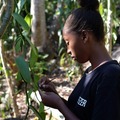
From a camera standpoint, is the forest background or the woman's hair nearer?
the woman's hair

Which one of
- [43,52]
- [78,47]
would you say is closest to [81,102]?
[78,47]

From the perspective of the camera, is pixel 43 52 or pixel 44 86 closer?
pixel 44 86

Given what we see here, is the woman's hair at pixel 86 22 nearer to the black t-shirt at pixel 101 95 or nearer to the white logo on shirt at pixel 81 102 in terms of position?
the black t-shirt at pixel 101 95

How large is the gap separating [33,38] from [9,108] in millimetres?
1197

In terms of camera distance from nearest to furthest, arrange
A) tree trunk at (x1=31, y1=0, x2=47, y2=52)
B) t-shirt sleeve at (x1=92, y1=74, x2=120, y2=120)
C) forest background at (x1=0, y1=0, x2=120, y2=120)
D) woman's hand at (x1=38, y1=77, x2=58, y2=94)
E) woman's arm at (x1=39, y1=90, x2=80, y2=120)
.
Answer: t-shirt sleeve at (x1=92, y1=74, x2=120, y2=120)
woman's arm at (x1=39, y1=90, x2=80, y2=120)
woman's hand at (x1=38, y1=77, x2=58, y2=94)
forest background at (x1=0, y1=0, x2=120, y2=120)
tree trunk at (x1=31, y1=0, x2=47, y2=52)

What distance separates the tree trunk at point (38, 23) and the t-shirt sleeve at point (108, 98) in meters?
2.41

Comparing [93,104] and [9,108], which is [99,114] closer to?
[93,104]

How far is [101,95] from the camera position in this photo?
3.73ft

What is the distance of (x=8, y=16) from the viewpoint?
1.16 metres

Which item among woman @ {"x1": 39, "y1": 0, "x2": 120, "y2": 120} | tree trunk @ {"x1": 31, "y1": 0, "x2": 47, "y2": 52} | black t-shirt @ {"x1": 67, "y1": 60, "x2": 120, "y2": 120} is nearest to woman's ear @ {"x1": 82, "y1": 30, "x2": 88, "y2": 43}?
woman @ {"x1": 39, "y1": 0, "x2": 120, "y2": 120}

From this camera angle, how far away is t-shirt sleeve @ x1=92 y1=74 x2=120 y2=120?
3.69ft

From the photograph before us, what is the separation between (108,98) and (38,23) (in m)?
2.92

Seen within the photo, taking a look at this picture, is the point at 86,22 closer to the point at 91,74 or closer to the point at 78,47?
the point at 78,47

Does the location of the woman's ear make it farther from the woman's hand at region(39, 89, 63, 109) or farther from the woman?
the woman's hand at region(39, 89, 63, 109)
